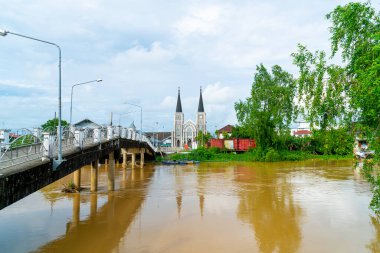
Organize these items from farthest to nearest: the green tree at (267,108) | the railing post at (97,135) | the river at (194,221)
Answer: the green tree at (267,108) → the railing post at (97,135) → the river at (194,221)

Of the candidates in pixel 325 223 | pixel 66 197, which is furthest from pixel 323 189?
pixel 66 197

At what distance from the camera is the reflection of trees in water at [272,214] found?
14000mm

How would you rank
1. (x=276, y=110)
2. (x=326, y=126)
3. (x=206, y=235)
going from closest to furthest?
1. (x=326, y=126)
2. (x=206, y=235)
3. (x=276, y=110)

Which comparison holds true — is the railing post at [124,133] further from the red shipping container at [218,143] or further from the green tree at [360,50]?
the red shipping container at [218,143]

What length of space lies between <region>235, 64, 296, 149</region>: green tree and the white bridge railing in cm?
3201

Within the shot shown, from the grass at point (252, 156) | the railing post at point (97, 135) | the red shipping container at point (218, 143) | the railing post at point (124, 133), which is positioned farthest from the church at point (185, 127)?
the railing post at point (97, 135)

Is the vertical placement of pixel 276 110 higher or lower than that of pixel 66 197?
higher

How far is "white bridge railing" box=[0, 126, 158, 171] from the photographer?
1022cm

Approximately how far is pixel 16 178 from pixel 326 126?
10794 mm

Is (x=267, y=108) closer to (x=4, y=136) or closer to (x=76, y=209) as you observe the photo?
(x=76, y=209)

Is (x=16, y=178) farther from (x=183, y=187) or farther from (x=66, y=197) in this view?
(x=183, y=187)

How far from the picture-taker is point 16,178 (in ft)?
31.1

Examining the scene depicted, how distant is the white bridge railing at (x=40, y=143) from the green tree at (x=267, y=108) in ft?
105

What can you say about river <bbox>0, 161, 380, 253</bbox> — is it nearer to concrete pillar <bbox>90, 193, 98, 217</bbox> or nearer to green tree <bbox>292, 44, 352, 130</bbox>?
concrete pillar <bbox>90, 193, 98, 217</bbox>
